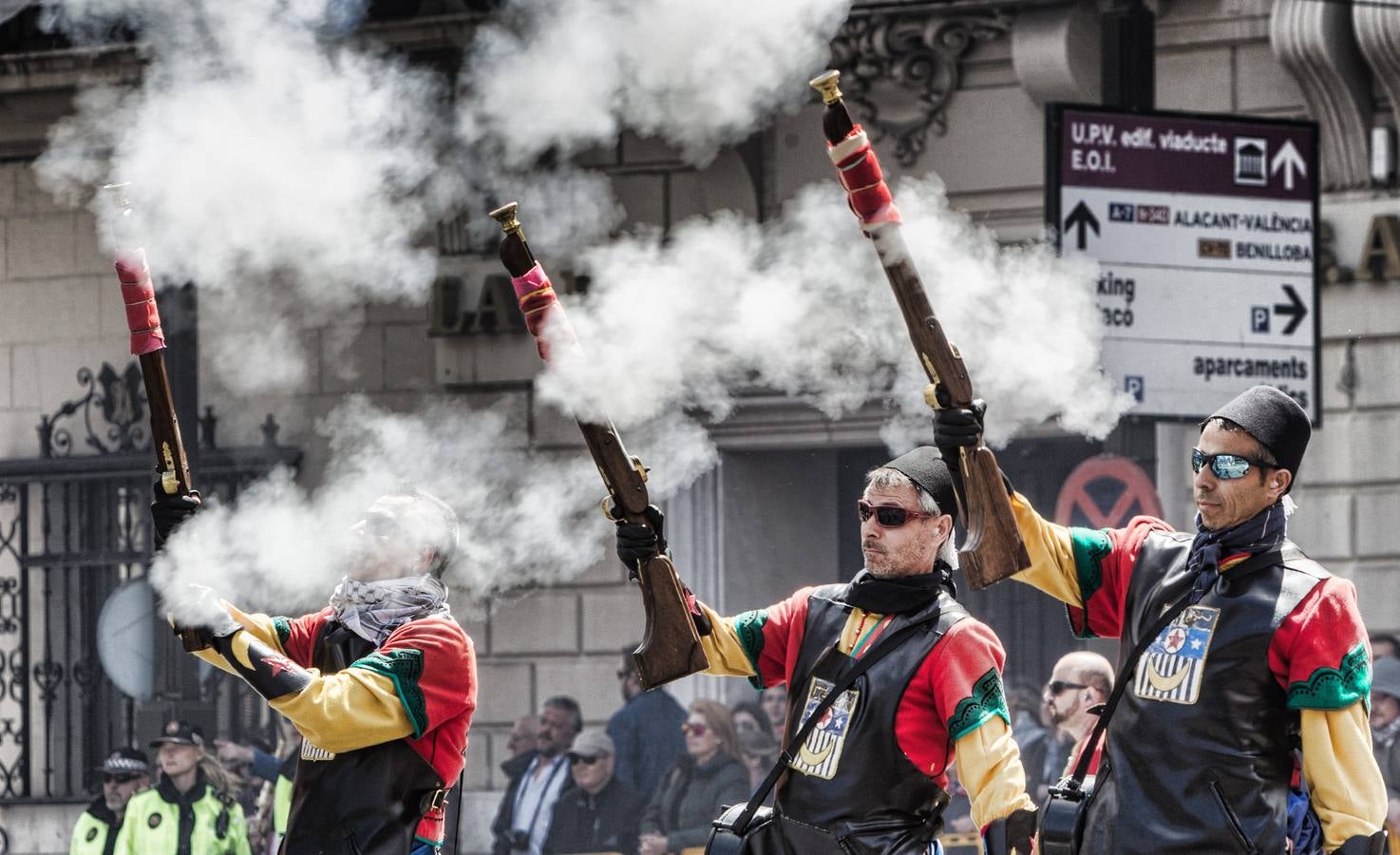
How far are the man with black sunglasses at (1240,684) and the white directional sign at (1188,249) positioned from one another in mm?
3899

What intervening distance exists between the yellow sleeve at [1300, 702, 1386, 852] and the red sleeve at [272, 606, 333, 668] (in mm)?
2517

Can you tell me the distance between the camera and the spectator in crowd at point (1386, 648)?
29.6ft

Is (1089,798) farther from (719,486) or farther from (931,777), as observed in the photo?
(719,486)

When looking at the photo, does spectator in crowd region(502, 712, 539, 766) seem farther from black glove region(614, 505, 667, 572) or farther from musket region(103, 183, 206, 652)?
black glove region(614, 505, 667, 572)

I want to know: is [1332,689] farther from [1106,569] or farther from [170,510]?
[170,510]

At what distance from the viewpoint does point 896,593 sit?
5.23 metres

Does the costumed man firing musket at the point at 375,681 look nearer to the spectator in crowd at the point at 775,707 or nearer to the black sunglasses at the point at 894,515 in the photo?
the black sunglasses at the point at 894,515

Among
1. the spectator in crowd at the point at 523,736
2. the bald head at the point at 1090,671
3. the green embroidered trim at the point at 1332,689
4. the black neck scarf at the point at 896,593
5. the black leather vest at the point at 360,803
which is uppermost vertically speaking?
the black neck scarf at the point at 896,593

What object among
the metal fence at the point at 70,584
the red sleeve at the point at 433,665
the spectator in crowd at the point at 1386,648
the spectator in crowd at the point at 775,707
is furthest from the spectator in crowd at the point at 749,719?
the red sleeve at the point at 433,665

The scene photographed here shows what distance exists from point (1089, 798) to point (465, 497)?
3.29 metres

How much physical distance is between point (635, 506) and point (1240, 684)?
4.65ft

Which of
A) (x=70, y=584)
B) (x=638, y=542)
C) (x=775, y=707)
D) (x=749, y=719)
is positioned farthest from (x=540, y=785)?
(x=638, y=542)

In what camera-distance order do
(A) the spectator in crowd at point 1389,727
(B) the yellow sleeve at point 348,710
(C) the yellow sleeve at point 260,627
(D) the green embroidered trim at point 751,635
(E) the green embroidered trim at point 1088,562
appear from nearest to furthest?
(E) the green embroidered trim at point 1088,562
(B) the yellow sleeve at point 348,710
(D) the green embroidered trim at point 751,635
(C) the yellow sleeve at point 260,627
(A) the spectator in crowd at point 1389,727

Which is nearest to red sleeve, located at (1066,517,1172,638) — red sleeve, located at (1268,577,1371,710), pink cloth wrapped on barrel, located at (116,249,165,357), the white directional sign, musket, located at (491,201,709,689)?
red sleeve, located at (1268,577,1371,710)
